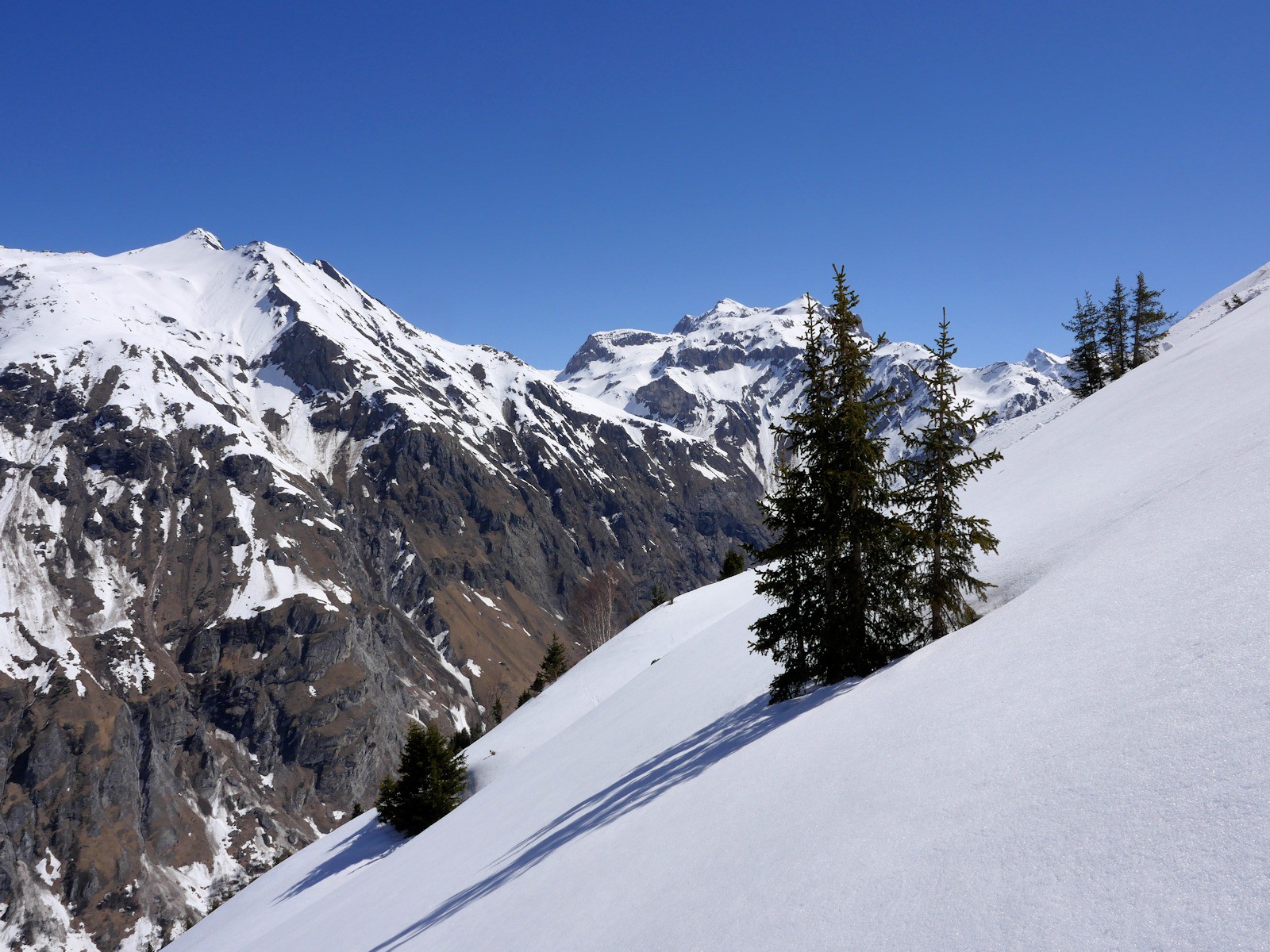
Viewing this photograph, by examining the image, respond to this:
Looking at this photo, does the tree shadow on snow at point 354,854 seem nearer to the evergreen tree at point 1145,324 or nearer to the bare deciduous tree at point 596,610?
the bare deciduous tree at point 596,610

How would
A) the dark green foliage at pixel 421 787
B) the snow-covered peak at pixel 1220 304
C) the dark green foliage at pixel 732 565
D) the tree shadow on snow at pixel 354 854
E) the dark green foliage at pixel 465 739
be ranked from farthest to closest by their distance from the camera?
the dark green foliage at pixel 732 565 < the snow-covered peak at pixel 1220 304 < the dark green foliage at pixel 465 739 < the dark green foliage at pixel 421 787 < the tree shadow on snow at pixel 354 854

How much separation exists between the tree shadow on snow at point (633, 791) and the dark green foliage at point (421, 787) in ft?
53.1

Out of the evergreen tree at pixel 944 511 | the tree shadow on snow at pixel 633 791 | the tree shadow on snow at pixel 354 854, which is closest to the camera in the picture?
the tree shadow on snow at pixel 633 791

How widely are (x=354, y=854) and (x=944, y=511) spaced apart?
27.6 meters

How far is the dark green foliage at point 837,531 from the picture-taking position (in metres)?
14.0

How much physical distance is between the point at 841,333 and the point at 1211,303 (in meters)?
62.2

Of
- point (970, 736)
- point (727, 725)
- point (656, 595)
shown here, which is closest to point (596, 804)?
point (727, 725)

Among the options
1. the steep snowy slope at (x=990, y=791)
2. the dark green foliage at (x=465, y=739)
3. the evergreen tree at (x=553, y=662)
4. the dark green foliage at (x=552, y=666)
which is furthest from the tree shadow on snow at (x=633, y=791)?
the evergreen tree at (x=553, y=662)

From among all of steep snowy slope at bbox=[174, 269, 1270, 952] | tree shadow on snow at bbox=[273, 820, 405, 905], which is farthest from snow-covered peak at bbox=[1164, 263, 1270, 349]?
tree shadow on snow at bbox=[273, 820, 405, 905]

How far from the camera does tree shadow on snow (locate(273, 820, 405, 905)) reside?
25.8 m

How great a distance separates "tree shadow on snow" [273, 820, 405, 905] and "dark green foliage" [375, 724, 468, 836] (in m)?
0.60

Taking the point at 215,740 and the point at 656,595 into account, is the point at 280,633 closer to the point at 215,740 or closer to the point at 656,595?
the point at 215,740

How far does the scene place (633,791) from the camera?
12.7 m

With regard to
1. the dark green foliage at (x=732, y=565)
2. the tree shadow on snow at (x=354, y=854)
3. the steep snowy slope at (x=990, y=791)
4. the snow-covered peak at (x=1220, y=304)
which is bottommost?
the tree shadow on snow at (x=354, y=854)
